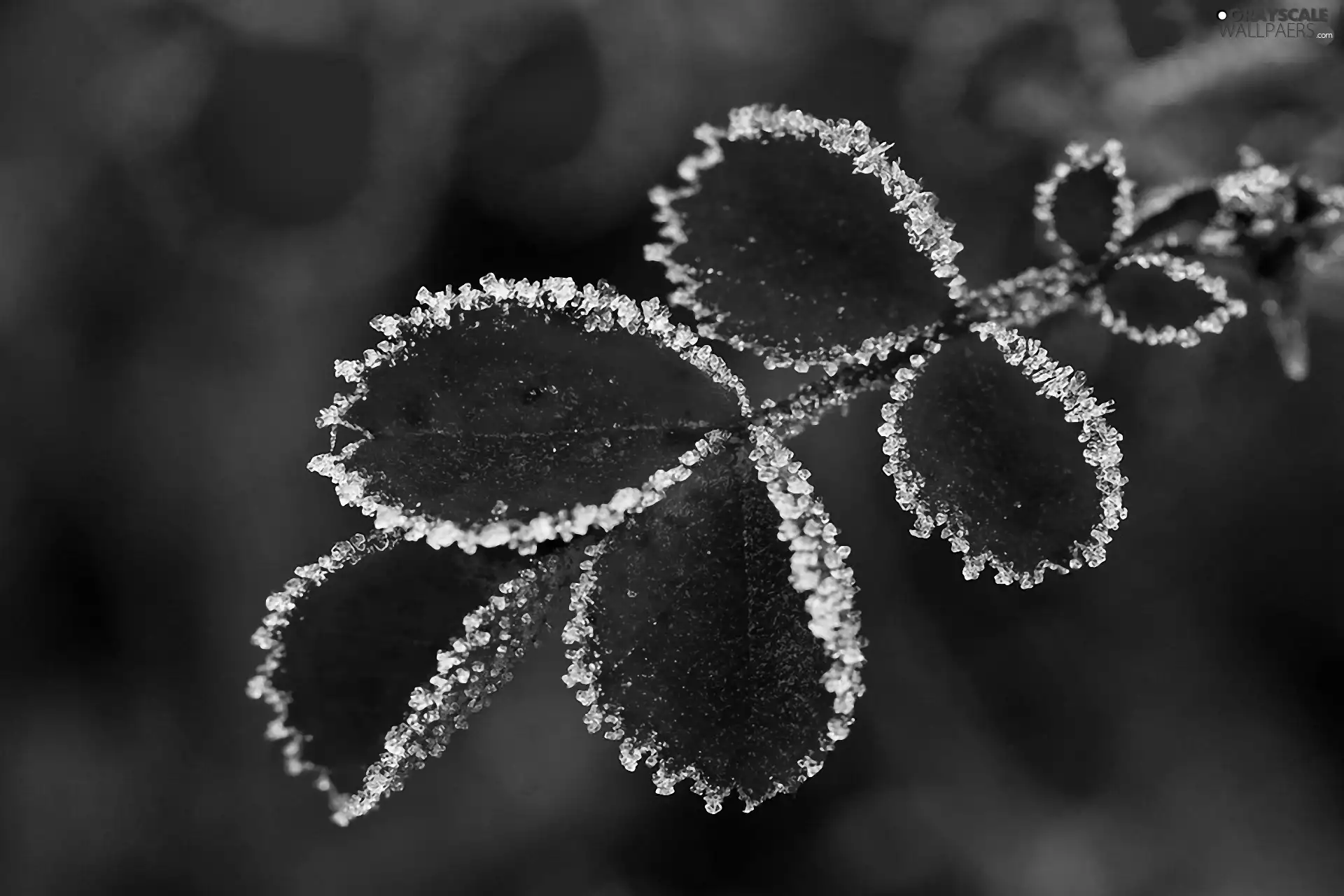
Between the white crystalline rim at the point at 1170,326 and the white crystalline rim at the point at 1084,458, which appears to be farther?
the white crystalline rim at the point at 1170,326

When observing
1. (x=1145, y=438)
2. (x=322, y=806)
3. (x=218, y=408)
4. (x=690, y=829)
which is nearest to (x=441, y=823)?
(x=322, y=806)

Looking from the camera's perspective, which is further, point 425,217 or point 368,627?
point 425,217

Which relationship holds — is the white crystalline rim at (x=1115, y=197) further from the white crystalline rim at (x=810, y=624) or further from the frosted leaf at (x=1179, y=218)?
the white crystalline rim at (x=810, y=624)

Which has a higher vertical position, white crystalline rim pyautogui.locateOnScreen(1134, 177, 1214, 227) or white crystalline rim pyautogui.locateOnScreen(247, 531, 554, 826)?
white crystalline rim pyautogui.locateOnScreen(1134, 177, 1214, 227)

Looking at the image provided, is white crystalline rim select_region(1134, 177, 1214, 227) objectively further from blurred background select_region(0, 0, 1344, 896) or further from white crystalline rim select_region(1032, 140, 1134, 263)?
blurred background select_region(0, 0, 1344, 896)

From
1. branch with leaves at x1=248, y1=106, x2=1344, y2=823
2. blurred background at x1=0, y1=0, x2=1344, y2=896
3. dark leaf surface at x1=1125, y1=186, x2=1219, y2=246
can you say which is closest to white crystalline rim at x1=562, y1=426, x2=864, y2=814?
branch with leaves at x1=248, y1=106, x2=1344, y2=823

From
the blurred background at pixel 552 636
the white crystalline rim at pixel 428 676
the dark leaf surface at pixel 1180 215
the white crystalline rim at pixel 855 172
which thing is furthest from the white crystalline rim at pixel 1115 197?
the blurred background at pixel 552 636

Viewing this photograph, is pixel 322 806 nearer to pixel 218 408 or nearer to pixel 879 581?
pixel 218 408

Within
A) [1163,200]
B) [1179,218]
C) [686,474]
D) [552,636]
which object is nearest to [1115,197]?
[1179,218]
